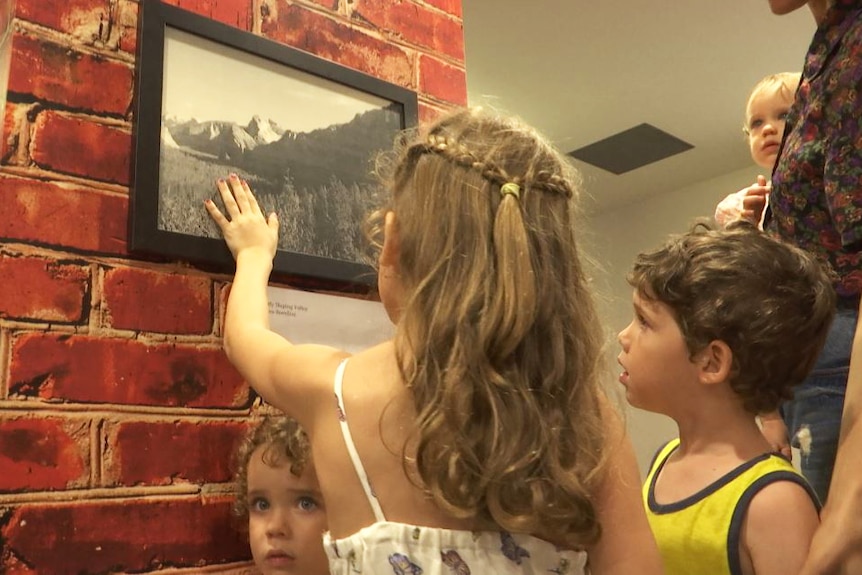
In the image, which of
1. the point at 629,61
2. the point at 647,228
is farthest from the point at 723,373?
the point at 647,228

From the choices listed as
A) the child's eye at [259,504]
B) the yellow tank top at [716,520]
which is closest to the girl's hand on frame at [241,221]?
the child's eye at [259,504]

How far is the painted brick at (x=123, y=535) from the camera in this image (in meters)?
0.88

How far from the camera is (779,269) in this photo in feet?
3.65

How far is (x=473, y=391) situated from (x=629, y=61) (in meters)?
2.48

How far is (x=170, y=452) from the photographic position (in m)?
1.00

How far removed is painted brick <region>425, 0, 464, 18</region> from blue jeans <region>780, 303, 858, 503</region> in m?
0.86

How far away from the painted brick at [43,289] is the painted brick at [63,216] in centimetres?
3

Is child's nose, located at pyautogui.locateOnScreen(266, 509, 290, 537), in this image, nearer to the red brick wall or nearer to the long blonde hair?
the red brick wall

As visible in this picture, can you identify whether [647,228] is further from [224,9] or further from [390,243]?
[390,243]

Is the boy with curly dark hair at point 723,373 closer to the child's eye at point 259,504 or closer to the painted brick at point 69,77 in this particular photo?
the child's eye at point 259,504

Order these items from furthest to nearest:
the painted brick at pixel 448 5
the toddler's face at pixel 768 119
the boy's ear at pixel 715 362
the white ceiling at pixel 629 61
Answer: the white ceiling at pixel 629 61
the toddler's face at pixel 768 119
the painted brick at pixel 448 5
the boy's ear at pixel 715 362

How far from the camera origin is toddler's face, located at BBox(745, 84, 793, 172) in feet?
6.09

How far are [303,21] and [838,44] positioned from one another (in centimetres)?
76

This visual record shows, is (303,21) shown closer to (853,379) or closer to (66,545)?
(66,545)
